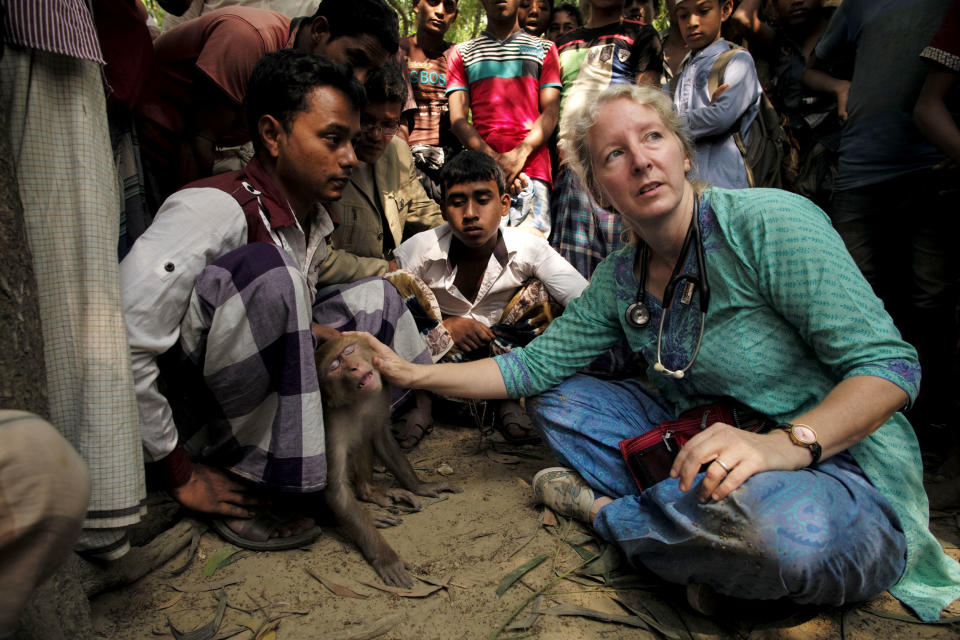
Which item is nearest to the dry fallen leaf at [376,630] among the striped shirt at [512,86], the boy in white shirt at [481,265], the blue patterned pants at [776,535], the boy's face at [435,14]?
the blue patterned pants at [776,535]

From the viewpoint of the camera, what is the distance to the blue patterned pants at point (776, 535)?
1799 mm

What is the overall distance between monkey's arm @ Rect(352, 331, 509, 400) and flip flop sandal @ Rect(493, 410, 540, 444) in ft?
3.12

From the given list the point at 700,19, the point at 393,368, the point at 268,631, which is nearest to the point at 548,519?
the point at 393,368

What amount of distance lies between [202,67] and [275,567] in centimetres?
244

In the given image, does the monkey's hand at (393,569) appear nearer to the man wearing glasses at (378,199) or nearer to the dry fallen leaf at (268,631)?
the dry fallen leaf at (268,631)

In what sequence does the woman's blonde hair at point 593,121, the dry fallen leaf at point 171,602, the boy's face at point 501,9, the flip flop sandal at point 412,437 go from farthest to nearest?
the boy's face at point 501,9, the flip flop sandal at point 412,437, the woman's blonde hair at point 593,121, the dry fallen leaf at point 171,602

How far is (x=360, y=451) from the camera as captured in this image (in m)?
2.99

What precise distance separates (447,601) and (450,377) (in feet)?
3.16

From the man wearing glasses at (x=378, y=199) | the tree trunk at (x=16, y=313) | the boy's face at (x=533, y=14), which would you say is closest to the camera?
the tree trunk at (x=16, y=313)

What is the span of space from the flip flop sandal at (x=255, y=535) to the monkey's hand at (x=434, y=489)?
63 cm

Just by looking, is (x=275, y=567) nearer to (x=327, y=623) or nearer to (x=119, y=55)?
(x=327, y=623)

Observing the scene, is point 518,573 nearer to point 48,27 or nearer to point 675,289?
point 675,289

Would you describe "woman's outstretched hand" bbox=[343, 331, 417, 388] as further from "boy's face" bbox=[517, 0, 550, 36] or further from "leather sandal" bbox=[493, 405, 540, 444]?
"boy's face" bbox=[517, 0, 550, 36]

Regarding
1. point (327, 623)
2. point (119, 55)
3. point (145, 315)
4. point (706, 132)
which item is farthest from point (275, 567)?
point (706, 132)
